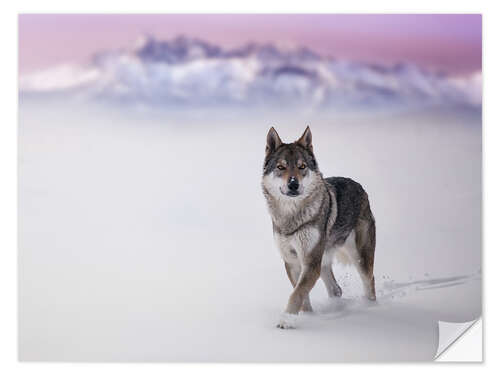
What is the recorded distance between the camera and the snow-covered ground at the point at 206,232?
3.51m

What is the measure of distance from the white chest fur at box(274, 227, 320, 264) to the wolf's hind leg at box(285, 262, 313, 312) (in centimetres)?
4

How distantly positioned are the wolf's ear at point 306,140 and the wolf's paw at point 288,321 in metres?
0.97

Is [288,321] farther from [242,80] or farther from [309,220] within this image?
[242,80]

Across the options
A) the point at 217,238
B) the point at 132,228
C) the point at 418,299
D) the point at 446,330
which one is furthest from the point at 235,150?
the point at 446,330

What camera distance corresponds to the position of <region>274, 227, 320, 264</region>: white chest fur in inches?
132

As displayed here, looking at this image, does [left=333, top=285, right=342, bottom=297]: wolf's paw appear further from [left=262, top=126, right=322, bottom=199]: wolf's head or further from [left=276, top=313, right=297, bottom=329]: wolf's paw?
[left=262, top=126, right=322, bottom=199]: wolf's head

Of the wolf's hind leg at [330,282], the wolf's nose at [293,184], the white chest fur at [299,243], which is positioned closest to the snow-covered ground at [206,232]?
the wolf's hind leg at [330,282]

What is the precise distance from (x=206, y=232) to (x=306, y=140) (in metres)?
0.80

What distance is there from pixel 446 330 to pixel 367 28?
1.86 meters

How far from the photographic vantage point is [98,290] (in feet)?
11.6

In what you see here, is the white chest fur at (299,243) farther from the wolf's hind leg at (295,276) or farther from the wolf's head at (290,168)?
the wolf's head at (290,168)

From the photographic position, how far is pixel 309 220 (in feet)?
11.0

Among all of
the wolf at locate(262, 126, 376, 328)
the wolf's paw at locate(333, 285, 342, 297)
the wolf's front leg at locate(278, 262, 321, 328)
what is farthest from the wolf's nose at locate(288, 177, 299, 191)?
the wolf's paw at locate(333, 285, 342, 297)
